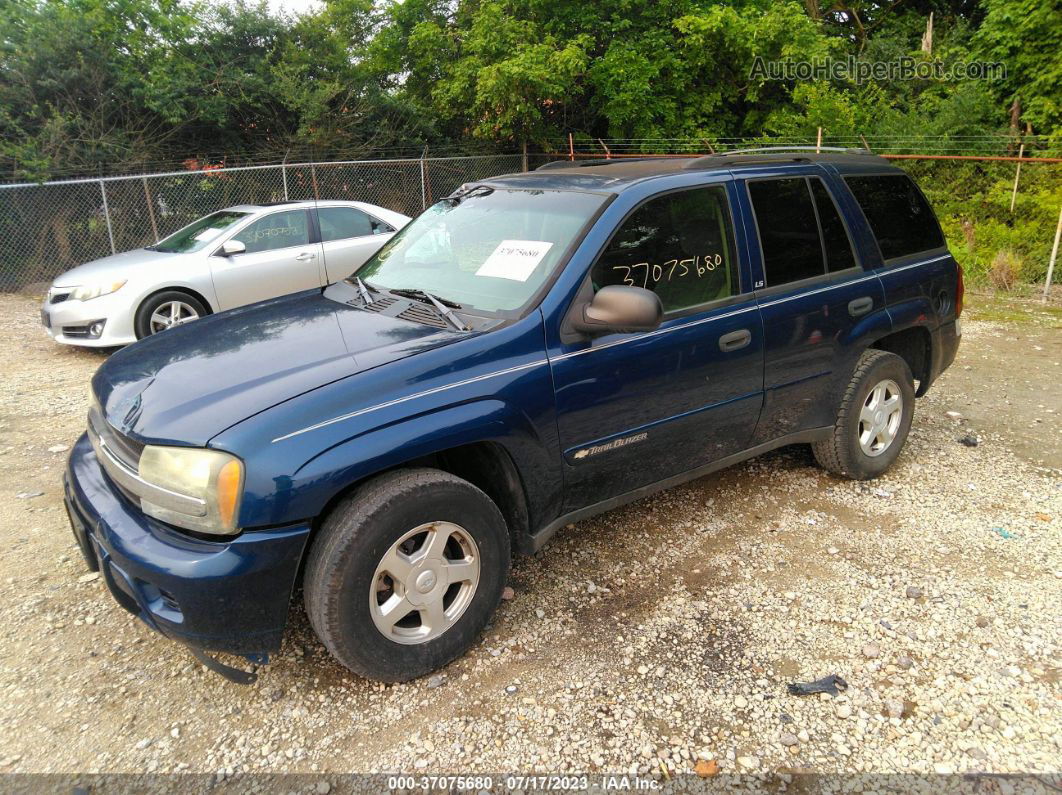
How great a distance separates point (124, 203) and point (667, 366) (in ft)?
36.4

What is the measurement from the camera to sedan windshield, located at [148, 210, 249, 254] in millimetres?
7605

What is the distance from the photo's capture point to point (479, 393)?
2684 millimetres

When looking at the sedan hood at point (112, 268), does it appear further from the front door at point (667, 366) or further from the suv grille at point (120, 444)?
the front door at point (667, 366)

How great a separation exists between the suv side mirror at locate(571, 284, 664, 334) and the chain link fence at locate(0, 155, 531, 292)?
9.97 meters

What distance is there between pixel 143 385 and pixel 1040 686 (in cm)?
363

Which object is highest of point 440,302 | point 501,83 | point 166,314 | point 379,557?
point 501,83

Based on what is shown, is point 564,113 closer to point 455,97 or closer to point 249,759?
point 455,97

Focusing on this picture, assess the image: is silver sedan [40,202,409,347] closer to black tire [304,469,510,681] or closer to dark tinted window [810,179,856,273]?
dark tinted window [810,179,856,273]

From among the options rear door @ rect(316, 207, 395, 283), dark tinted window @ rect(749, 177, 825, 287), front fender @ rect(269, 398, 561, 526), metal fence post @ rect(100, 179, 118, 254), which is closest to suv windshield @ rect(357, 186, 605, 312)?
front fender @ rect(269, 398, 561, 526)

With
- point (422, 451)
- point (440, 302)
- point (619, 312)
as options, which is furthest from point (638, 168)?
point (422, 451)

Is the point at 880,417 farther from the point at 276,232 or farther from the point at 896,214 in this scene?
the point at 276,232

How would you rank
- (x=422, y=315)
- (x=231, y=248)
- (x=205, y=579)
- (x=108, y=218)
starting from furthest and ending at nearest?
1. (x=108, y=218)
2. (x=231, y=248)
3. (x=422, y=315)
4. (x=205, y=579)

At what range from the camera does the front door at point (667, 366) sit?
2.99m

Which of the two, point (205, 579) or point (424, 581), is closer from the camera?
point (205, 579)
